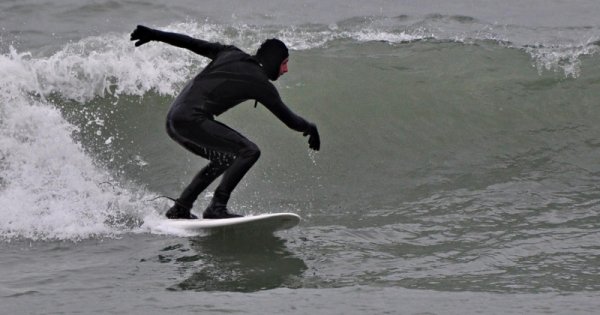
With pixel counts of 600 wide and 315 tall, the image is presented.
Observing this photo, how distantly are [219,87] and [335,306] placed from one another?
2.34 meters

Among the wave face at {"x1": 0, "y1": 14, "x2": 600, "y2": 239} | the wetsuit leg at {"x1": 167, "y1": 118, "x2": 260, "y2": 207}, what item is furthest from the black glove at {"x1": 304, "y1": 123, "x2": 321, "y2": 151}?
A: the wave face at {"x1": 0, "y1": 14, "x2": 600, "y2": 239}

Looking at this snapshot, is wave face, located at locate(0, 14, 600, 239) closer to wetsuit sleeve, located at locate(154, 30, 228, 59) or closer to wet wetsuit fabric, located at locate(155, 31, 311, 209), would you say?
wet wetsuit fabric, located at locate(155, 31, 311, 209)

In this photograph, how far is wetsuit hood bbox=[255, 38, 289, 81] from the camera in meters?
7.11

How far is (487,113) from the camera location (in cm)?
1065

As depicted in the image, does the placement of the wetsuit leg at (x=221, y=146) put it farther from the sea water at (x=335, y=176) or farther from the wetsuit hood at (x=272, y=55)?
the wetsuit hood at (x=272, y=55)

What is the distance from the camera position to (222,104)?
7285 millimetres

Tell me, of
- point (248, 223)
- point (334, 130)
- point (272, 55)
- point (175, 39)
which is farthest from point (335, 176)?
point (175, 39)

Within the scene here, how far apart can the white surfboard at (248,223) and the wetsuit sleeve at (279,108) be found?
2.26 ft

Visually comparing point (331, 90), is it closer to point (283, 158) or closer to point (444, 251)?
point (283, 158)

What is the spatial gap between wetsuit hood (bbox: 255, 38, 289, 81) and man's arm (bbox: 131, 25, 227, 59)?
377mm

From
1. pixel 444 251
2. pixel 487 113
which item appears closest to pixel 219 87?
pixel 444 251

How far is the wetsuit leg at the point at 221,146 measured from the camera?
7223 mm

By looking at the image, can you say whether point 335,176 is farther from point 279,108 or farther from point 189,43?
point 189,43

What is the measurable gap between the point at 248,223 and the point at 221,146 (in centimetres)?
63
